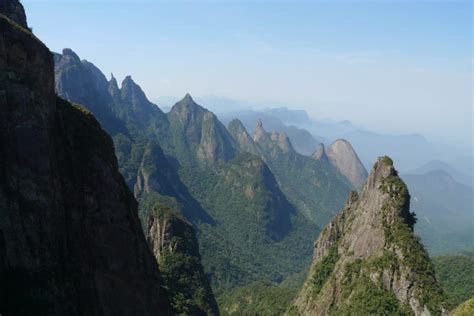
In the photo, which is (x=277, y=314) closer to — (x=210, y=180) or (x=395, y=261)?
(x=395, y=261)

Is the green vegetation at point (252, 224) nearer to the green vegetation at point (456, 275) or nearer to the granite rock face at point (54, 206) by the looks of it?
the green vegetation at point (456, 275)

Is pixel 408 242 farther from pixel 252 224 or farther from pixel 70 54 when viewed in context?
pixel 70 54

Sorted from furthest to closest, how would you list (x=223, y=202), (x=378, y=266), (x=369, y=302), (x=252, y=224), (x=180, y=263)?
(x=223, y=202) → (x=252, y=224) → (x=180, y=263) → (x=378, y=266) → (x=369, y=302)

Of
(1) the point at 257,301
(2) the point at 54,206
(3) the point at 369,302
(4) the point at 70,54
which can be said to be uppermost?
(4) the point at 70,54

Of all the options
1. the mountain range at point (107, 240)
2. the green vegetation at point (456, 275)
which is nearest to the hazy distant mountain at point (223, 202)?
the mountain range at point (107, 240)

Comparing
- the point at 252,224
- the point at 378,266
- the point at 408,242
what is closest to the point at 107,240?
the point at 378,266

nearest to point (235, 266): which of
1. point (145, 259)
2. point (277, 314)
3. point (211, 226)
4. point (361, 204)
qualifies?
point (211, 226)
